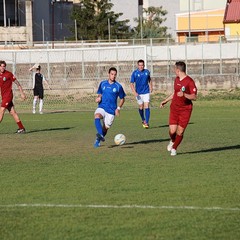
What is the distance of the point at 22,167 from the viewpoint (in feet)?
50.5

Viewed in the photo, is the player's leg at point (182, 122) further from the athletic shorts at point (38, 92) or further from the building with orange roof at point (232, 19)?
the building with orange roof at point (232, 19)

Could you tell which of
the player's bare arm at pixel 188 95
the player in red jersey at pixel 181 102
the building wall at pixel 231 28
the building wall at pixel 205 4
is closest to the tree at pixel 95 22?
the building wall at pixel 205 4

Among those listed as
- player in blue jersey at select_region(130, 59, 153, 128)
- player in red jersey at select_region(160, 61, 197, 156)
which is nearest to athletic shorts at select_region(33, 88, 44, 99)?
player in blue jersey at select_region(130, 59, 153, 128)

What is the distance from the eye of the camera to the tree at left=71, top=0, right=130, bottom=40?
7950 cm

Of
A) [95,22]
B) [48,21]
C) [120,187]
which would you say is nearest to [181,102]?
[120,187]

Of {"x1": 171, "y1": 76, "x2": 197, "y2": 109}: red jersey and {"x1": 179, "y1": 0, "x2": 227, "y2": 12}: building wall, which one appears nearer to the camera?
{"x1": 171, "y1": 76, "x2": 197, "y2": 109}: red jersey

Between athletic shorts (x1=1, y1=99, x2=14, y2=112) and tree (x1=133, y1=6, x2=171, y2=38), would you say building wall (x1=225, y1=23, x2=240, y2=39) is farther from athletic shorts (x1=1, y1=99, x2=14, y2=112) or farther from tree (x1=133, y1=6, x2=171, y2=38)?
athletic shorts (x1=1, y1=99, x2=14, y2=112)

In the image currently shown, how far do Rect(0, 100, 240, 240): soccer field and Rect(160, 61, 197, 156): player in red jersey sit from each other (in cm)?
55

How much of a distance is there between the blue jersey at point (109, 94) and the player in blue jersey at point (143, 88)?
640 centimetres

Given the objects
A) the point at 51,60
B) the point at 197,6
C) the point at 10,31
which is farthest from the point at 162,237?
the point at 197,6

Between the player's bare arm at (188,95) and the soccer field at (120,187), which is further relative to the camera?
the player's bare arm at (188,95)

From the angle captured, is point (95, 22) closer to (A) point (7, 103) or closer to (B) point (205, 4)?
(B) point (205, 4)

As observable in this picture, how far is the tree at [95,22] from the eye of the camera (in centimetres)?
7950

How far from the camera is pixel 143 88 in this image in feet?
84.0
